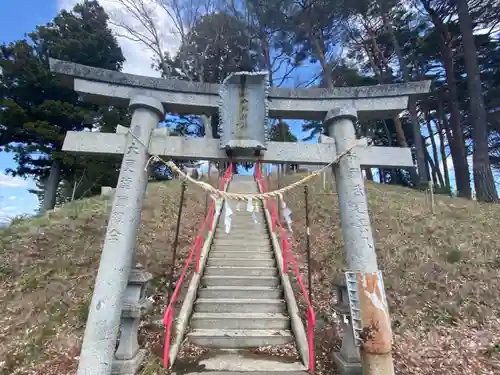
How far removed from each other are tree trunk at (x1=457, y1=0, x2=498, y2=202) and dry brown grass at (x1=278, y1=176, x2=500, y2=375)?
1.48 m

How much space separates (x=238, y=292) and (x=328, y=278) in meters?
2.11

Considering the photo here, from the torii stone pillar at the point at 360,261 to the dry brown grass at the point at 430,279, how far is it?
3.09 ft

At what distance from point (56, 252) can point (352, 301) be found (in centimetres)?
659

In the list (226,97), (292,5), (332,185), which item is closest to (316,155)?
(226,97)

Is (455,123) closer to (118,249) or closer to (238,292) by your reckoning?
(238,292)

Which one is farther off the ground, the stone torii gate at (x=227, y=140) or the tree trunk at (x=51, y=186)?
the tree trunk at (x=51, y=186)

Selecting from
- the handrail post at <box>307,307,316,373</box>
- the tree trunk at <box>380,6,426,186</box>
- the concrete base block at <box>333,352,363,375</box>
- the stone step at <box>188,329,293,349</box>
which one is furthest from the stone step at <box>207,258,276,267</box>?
the tree trunk at <box>380,6,426,186</box>

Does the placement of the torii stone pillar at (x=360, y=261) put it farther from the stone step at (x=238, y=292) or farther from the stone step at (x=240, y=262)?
the stone step at (x=240, y=262)

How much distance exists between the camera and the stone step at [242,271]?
612 cm

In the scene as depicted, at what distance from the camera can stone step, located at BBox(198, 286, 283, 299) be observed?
18.2ft

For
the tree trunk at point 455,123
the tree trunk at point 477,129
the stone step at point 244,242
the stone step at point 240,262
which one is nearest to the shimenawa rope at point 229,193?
the stone step at point 240,262

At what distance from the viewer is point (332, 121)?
4.29 meters

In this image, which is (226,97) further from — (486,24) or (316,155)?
(486,24)

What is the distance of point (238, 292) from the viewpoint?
18.2 feet
